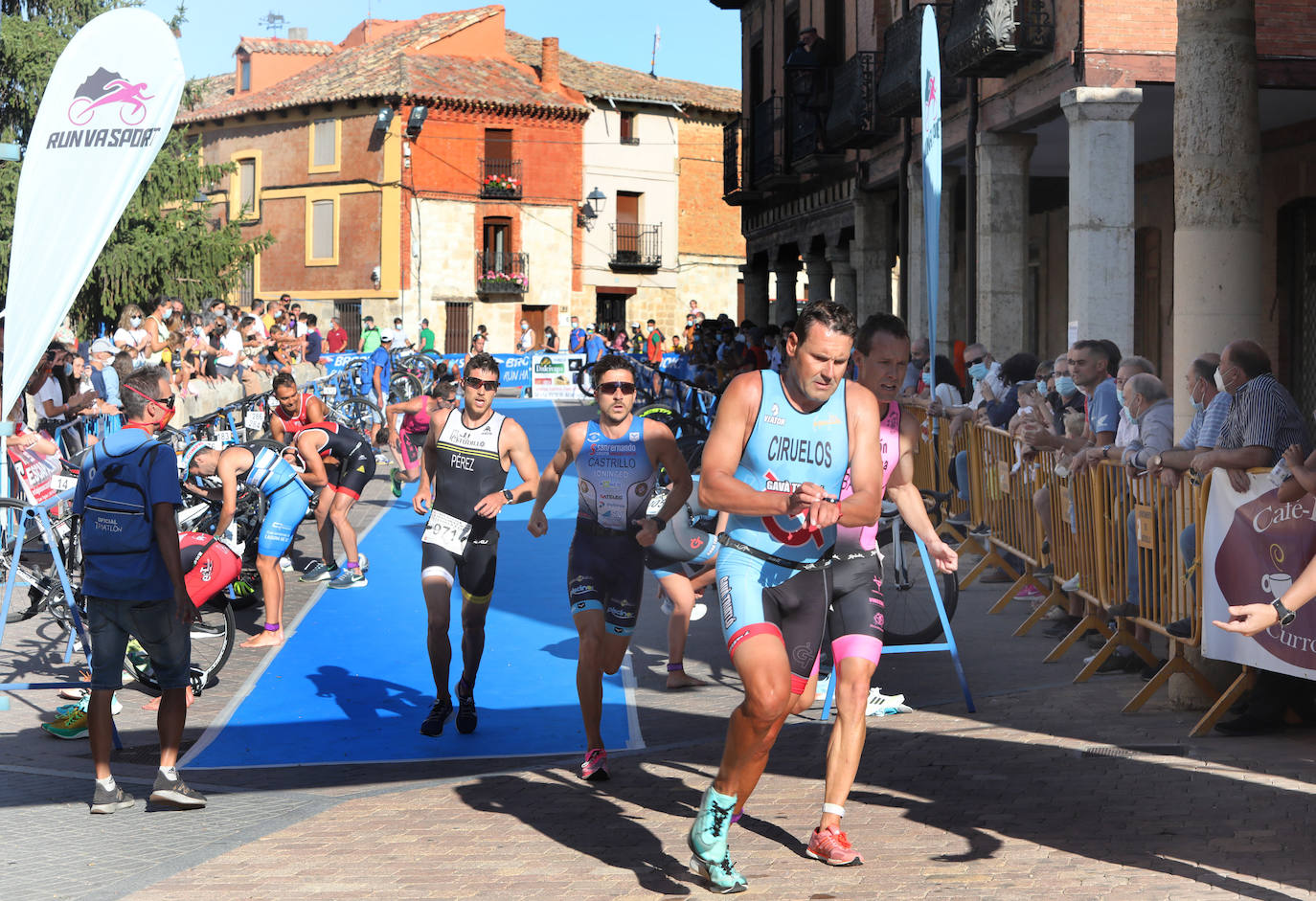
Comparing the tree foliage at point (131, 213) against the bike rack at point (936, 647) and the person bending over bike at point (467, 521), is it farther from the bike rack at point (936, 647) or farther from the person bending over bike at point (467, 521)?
the bike rack at point (936, 647)

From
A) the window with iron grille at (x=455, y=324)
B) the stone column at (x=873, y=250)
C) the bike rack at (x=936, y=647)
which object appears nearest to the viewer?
the bike rack at (x=936, y=647)

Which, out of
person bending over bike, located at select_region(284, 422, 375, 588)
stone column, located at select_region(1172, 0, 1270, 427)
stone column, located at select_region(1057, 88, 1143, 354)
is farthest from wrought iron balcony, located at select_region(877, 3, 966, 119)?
stone column, located at select_region(1172, 0, 1270, 427)

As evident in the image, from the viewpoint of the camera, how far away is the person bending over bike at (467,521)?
797 centimetres

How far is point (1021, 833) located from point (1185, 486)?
2.71 m

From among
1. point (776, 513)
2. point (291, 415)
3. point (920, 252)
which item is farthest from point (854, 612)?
point (920, 252)

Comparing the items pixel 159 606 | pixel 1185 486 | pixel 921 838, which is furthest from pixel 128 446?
pixel 1185 486

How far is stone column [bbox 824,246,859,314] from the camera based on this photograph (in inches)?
1034

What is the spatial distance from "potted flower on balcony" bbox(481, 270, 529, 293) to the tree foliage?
16050 millimetres

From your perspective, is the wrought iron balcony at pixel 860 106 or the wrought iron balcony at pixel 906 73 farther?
the wrought iron balcony at pixel 860 106

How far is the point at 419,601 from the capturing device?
1200 centimetres

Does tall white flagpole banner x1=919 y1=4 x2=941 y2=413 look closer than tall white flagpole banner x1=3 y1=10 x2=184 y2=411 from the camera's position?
No

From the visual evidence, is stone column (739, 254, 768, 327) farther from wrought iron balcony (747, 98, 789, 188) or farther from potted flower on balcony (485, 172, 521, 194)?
potted flower on balcony (485, 172, 521, 194)

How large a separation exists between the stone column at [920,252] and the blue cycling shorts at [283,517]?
37.8ft

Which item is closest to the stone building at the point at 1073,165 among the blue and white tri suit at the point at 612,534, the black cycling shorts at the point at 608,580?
the blue and white tri suit at the point at 612,534
